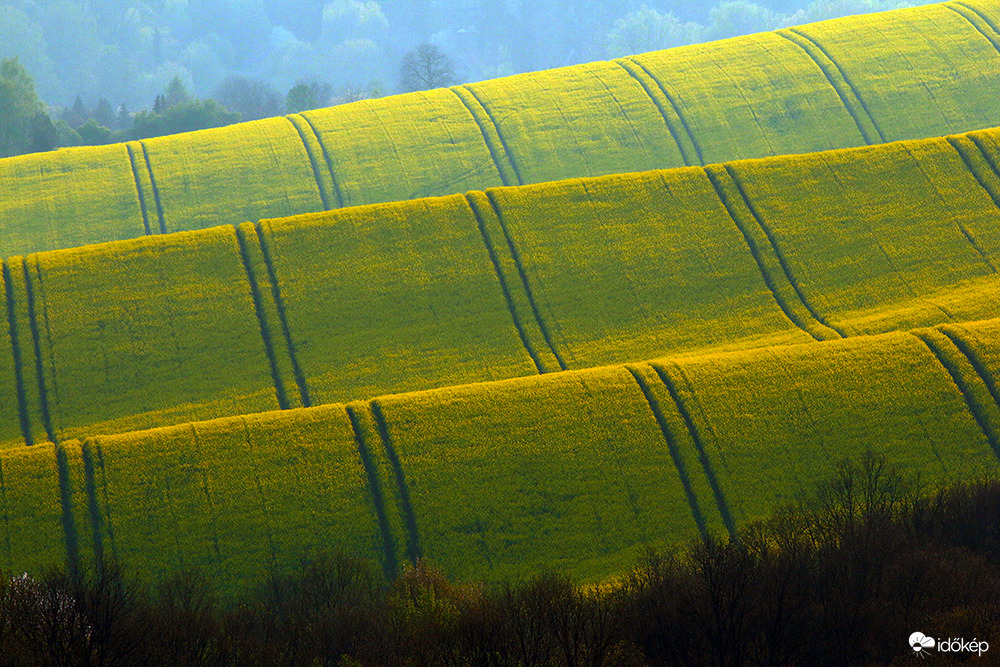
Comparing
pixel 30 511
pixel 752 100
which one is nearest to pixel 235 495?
pixel 30 511

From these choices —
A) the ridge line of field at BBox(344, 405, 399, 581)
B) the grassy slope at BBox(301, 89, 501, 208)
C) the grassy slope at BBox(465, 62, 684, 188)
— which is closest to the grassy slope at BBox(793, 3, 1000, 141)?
the grassy slope at BBox(465, 62, 684, 188)

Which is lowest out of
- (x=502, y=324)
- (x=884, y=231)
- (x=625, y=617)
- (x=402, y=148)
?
(x=625, y=617)

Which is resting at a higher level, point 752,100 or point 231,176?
point 231,176

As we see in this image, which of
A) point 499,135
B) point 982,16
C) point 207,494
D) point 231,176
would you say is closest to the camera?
point 207,494

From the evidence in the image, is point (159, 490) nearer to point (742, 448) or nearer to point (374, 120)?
point (742, 448)

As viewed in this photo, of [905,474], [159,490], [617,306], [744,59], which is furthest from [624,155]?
[159,490]

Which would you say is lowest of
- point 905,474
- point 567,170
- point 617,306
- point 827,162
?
point 905,474

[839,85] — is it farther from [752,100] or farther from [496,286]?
A: [496,286]

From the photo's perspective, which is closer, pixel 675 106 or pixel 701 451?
pixel 701 451
